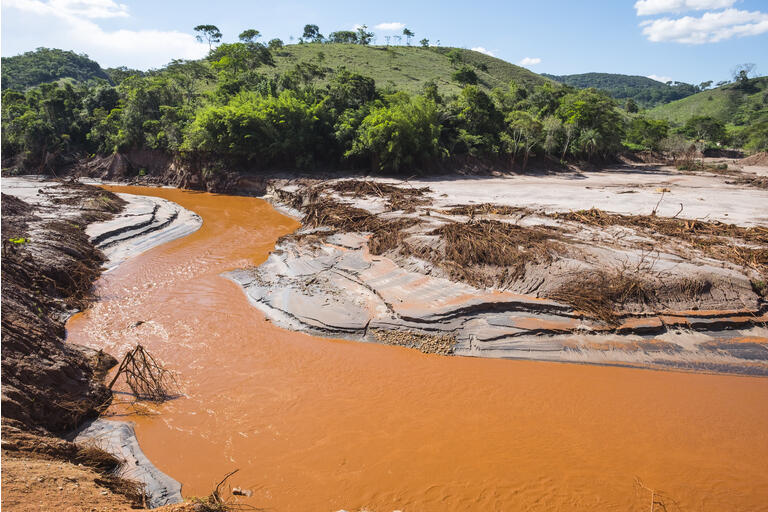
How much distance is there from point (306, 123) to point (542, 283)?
20023 mm

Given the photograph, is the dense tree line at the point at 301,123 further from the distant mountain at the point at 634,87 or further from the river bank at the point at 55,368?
the distant mountain at the point at 634,87

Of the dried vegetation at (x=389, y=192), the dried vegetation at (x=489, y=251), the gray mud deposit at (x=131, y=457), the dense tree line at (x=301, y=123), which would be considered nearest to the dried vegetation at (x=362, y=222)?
the dried vegetation at (x=489, y=251)

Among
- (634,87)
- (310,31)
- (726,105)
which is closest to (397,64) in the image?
(310,31)

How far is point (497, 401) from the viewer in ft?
24.5

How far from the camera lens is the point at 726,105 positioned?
76125 millimetres

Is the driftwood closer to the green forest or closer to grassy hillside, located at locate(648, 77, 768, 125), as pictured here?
the green forest

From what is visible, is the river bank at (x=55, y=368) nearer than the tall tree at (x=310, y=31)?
Yes

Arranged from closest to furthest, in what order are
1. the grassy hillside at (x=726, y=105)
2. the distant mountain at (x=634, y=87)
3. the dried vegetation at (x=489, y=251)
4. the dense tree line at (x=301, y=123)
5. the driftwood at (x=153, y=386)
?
the driftwood at (x=153, y=386)
the dried vegetation at (x=489, y=251)
the dense tree line at (x=301, y=123)
the grassy hillside at (x=726, y=105)
the distant mountain at (x=634, y=87)

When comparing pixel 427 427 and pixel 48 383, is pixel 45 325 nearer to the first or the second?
pixel 48 383

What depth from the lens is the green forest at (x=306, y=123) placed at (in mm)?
24406

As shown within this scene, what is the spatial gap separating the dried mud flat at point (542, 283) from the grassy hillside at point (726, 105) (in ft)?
230

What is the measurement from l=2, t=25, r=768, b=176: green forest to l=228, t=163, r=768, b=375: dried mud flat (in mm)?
11392

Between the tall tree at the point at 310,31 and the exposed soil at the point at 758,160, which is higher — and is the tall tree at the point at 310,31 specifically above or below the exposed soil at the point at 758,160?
above

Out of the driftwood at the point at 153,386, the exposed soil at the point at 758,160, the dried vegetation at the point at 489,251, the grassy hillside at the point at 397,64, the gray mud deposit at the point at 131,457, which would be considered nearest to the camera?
the gray mud deposit at the point at 131,457
